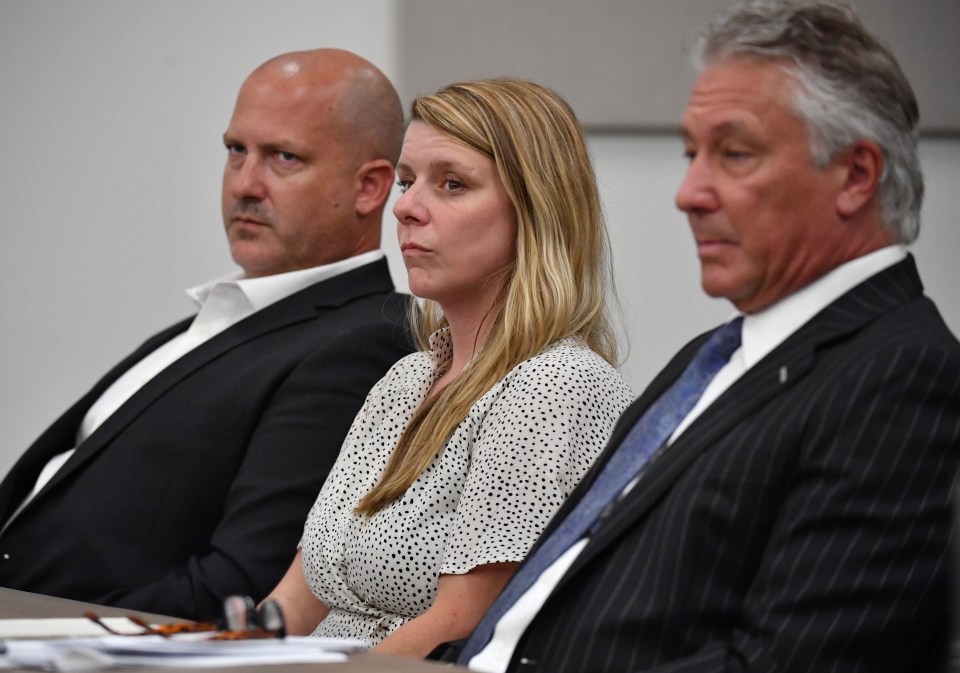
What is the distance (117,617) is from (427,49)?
→ 6.08 feet

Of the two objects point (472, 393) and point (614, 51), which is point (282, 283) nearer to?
point (472, 393)

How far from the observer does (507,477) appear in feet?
5.41

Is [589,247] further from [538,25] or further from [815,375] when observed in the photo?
[538,25]

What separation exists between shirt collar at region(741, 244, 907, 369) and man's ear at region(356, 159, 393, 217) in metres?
1.35

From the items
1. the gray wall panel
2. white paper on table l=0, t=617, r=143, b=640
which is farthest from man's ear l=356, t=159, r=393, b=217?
white paper on table l=0, t=617, r=143, b=640

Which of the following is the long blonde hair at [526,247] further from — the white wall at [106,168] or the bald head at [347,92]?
the white wall at [106,168]

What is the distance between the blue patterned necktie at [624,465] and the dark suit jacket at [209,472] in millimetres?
739

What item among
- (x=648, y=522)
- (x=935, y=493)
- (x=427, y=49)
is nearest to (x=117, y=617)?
(x=648, y=522)

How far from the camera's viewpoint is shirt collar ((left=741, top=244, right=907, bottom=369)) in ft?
4.40

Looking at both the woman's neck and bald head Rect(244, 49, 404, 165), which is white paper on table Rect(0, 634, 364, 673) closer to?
the woman's neck

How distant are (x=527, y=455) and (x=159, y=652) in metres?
0.59

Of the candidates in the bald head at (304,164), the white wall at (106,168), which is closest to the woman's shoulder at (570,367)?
the bald head at (304,164)

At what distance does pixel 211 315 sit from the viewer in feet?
8.58

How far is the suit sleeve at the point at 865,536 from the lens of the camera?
3.85 feet
